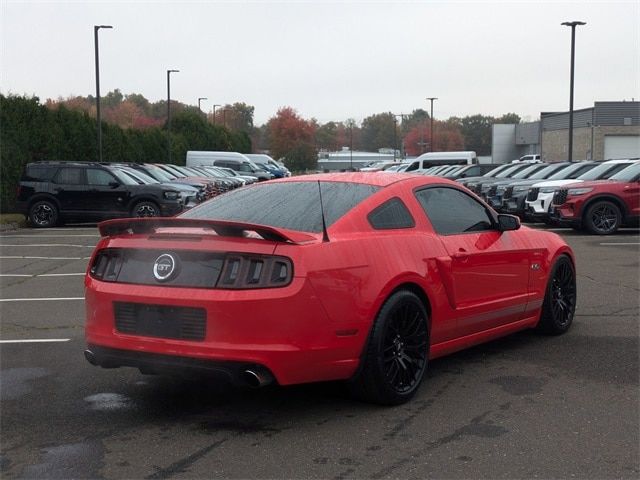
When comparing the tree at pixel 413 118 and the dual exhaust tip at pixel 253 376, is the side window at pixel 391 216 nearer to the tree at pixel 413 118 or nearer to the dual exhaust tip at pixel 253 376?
the dual exhaust tip at pixel 253 376

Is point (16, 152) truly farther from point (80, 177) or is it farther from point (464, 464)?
point (464, 464)

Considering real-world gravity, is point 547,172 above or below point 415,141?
below

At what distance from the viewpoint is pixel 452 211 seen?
6.32 metres

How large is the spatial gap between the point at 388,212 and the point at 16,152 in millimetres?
22170

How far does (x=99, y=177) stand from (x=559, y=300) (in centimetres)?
1624

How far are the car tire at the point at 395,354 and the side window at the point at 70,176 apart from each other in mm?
17513

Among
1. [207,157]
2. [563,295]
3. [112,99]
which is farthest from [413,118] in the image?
[563,295]

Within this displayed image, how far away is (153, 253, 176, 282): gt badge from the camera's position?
16.1ft

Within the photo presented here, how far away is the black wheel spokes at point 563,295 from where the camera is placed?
290 inches

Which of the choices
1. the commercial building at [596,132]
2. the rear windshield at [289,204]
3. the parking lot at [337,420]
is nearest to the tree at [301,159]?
the commercial building at [596,132]

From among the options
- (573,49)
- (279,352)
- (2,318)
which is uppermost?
(573,49)

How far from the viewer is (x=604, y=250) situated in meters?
14.6

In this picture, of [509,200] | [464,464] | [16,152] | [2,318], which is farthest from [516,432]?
[16,152]

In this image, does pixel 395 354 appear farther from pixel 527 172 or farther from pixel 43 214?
pixel 527 172
